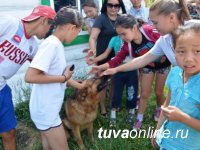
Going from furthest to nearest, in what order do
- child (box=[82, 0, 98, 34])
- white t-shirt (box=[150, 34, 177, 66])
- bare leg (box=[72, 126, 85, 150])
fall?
child (box=[82, 0, 98, 34]), bare leg (box=[72, 126, 85, 150]), white t-shirt (box=[150, 34, 177, 66])

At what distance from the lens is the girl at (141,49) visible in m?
3.34

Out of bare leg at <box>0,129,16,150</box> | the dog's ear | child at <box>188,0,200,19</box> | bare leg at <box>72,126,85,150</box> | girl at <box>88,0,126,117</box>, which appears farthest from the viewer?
girl at <box>88,0,126,117</box>

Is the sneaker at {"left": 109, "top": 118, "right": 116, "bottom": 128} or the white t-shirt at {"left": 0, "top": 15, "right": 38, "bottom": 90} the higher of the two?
the white t-shirt at {"left": 0, "top": 15, "right": 38, "bottom": 90}

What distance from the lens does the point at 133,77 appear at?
3.87 m

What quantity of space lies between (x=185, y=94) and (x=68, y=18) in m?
1.27

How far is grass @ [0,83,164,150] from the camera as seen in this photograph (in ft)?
11.2

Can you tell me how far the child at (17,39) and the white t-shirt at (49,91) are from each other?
29 cm

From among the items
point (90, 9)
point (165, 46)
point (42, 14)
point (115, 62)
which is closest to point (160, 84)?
point (115, 62)

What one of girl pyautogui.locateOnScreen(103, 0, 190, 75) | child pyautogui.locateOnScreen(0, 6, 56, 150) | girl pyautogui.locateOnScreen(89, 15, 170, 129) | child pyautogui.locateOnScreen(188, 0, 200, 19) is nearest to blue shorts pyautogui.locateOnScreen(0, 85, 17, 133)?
child pyautogui.locateOnScreen(0, 6, 56, 150)

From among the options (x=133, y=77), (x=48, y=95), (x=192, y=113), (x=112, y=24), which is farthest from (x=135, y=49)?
(x=192, y=113)

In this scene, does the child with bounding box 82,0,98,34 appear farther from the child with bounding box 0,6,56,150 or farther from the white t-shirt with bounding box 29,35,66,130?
the white t-shirt with bounding box 29,35,66,130

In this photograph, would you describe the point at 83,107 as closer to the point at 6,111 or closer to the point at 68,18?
the point at 6,111

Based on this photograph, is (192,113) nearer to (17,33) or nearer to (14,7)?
(17,33)

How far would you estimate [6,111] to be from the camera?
2.85m
